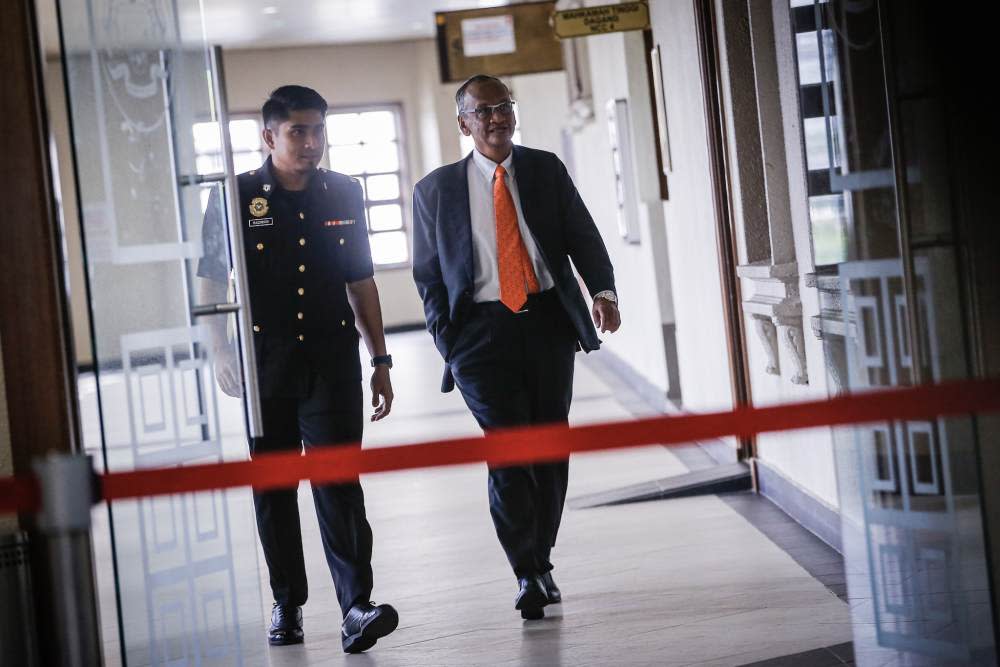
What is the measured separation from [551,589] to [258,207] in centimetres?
153

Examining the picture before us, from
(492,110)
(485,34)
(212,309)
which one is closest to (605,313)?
(492,110)

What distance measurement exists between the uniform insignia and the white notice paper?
211 inches

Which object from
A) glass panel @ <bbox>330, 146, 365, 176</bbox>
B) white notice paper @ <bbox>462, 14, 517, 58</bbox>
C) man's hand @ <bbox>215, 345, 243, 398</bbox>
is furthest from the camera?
glass panel @ <bbox>330, 146, 365, 176</bbox>

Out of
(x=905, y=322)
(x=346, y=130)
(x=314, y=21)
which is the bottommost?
(x=905, y=322)

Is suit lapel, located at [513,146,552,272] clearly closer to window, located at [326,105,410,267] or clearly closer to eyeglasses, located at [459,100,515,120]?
eyeglasses, located at [459,100,515,120]

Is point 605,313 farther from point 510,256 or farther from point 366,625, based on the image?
point 366,625

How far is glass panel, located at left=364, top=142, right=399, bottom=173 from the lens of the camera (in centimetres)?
2089

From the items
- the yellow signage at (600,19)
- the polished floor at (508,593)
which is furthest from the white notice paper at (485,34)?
the polished floor at (508,593)

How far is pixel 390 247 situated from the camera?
20.9 m

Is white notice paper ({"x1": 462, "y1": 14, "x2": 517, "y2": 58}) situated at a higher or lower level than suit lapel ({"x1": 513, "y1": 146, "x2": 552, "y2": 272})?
higher

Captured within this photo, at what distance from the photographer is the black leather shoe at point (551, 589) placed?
4148 millimetres

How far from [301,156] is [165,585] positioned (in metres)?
1.40

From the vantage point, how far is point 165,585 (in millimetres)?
2984

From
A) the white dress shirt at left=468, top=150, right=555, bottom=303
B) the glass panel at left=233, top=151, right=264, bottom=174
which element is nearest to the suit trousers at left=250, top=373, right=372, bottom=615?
the white dress shirt at left=468, top=150, right=555, bottom=303
